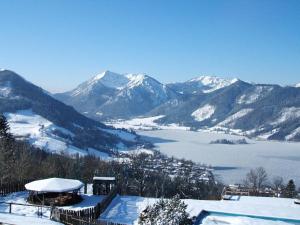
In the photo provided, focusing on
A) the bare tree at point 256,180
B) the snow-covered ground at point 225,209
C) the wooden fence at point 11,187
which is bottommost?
the bare tree at point 256,180

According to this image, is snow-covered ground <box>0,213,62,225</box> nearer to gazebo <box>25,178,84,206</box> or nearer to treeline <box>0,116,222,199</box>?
gazebo <box>25,178,84,206</box>

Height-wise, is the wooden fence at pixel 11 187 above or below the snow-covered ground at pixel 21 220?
above

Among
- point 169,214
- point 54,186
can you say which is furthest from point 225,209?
point 54,186

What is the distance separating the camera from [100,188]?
125 feet

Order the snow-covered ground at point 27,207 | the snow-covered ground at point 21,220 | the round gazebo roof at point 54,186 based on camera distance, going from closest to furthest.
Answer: the snow-covered ground at point 21,220 → the snow-covered ground at point 27,207 → the round gazebo roof at point 54,186

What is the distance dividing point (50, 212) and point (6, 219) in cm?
429

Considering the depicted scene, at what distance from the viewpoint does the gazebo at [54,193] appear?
3356cm

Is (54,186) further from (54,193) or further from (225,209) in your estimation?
(225,209)

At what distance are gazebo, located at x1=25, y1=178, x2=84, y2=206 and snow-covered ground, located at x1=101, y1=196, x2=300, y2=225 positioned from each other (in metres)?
3.02

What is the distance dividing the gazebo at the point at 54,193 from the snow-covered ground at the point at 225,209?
302 cm

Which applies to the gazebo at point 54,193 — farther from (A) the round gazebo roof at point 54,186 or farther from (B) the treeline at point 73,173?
(B) the treeline at point 73,173

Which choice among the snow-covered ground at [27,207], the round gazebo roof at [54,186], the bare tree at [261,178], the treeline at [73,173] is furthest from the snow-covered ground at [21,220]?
the bare tree at [261,178]

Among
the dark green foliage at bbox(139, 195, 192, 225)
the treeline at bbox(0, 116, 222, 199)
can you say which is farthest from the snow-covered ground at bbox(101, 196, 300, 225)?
the treeline at bbox(0, 116, 222, 199)

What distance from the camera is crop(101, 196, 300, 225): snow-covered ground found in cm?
3050
